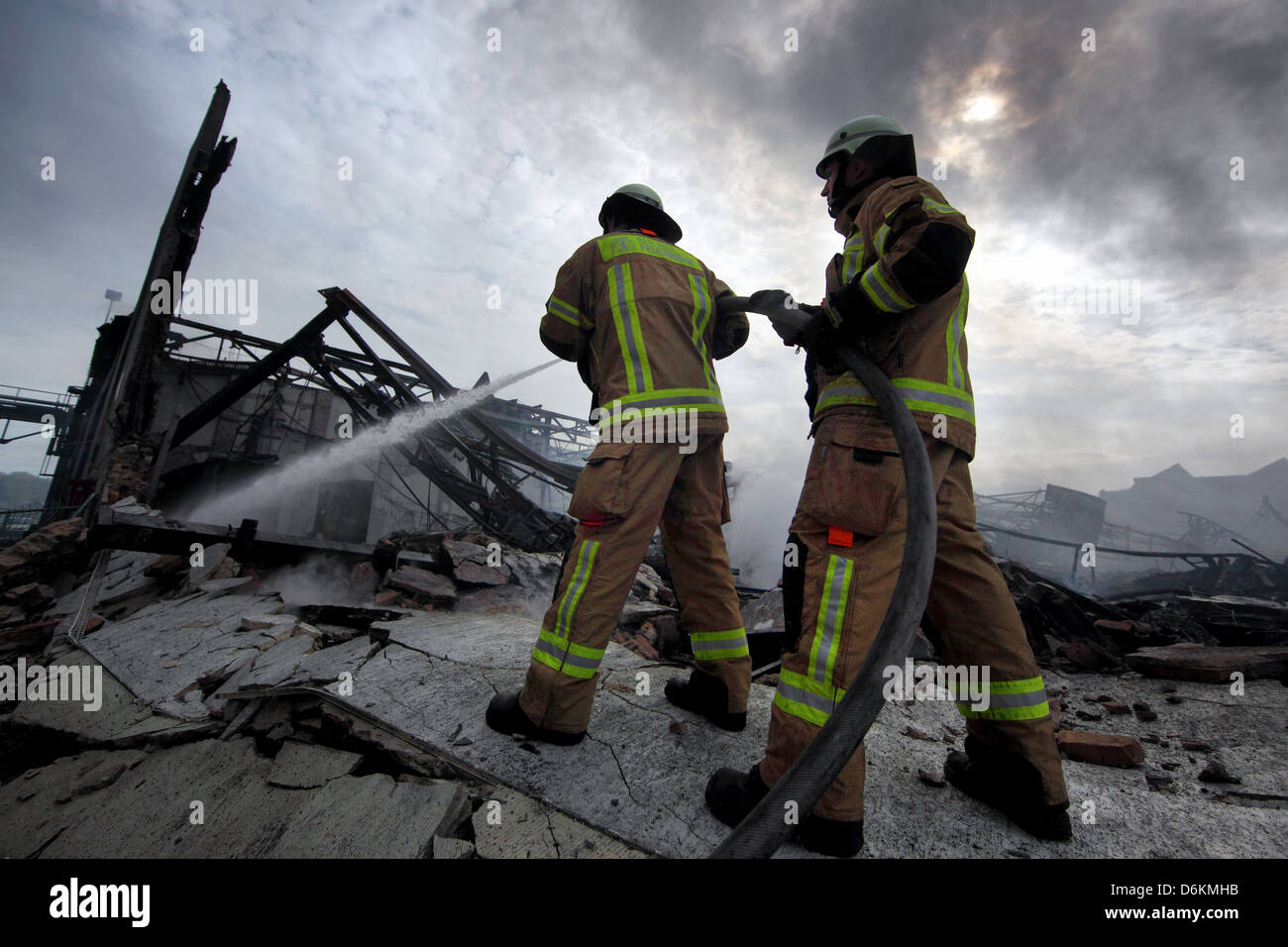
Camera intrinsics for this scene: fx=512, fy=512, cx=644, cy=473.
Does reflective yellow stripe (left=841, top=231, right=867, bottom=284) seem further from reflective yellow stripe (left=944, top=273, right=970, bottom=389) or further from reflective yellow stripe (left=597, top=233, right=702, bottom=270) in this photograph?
reflective yellow stripe (left=597, top=233, right=702, bottom=270)

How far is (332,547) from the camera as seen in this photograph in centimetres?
498

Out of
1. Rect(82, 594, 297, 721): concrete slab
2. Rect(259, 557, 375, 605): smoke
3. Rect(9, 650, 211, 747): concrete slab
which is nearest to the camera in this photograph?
Rect(9, 650, 211, 747): concrete slab

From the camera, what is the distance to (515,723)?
5.71ft

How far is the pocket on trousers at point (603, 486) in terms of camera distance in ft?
5.56

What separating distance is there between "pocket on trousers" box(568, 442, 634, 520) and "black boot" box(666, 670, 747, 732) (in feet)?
2.60

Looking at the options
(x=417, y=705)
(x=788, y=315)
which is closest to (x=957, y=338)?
(x=788, y=315)

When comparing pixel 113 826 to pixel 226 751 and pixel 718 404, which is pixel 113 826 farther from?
pixel 718 404

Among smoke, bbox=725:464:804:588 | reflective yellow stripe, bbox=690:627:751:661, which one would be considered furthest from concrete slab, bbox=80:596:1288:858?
smoke, bbox=725:464:804:588

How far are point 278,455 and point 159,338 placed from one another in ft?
16.3

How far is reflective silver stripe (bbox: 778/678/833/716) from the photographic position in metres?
1.25

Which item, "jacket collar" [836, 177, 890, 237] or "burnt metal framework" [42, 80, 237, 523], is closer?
"jacket collar" [836, 177, 890, 237]

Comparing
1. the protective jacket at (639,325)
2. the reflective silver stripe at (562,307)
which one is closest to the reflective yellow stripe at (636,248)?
the protective jacket at (639,325)

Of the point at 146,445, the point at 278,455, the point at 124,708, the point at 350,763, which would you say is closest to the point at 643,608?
the point at 350,763

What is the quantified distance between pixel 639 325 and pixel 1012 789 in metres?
1.82
